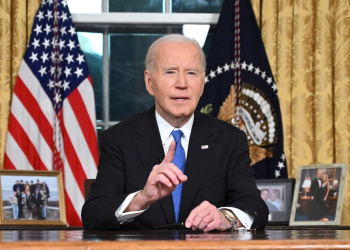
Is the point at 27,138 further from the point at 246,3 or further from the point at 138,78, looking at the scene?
the point at 246,3

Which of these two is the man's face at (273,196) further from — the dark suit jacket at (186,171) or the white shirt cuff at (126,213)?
the white shirt cuff at (126,213)

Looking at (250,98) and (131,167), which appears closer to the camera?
(131,167)

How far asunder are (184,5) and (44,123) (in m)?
1.26

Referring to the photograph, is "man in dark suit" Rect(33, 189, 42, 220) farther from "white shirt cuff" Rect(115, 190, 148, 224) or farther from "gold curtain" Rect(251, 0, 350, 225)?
"gold curtain" Rect(251, 0, 350, 225)

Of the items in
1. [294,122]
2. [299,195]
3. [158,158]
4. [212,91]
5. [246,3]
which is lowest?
[299,195]

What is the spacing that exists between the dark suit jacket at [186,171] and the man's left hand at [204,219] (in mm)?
247

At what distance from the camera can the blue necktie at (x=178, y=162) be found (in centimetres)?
195

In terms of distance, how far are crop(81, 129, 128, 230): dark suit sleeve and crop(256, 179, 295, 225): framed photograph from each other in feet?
4.31

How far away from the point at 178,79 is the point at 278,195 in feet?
4.45

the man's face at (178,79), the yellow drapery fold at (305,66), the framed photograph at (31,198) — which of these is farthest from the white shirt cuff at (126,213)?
the yellow drapery fold at (305,66)

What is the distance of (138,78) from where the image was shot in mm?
3637

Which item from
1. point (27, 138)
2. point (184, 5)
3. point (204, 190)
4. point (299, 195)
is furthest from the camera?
point (184, 5)

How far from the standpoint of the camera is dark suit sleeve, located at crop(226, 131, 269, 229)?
1.84 meters

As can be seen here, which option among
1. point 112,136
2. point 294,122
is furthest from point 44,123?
point 294,122
